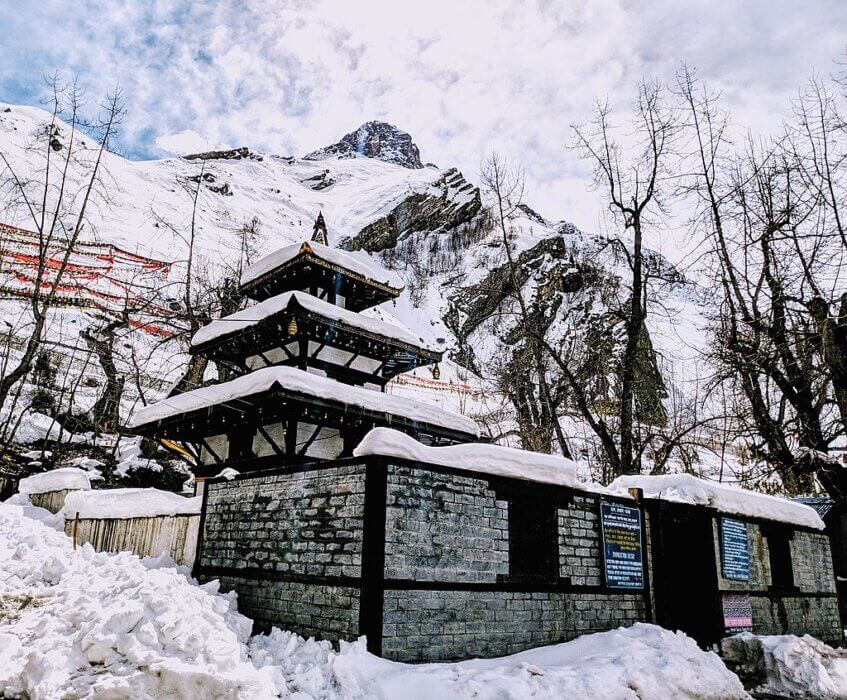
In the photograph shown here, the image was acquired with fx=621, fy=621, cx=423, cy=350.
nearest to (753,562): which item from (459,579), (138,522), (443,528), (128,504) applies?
(459,579)

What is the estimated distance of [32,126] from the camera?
57.6m

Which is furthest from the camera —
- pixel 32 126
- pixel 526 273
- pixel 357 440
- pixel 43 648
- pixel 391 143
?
pixel 391 143

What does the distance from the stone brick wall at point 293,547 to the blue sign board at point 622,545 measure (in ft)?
15.1

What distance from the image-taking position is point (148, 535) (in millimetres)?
11234

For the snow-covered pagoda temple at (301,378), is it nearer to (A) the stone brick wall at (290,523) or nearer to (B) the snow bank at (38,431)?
(A) the stone brick wall at (290,523)

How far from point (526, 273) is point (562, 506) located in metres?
38.8

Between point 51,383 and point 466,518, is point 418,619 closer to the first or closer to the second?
point 466,518

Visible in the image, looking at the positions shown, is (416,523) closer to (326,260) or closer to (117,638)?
(117,638)

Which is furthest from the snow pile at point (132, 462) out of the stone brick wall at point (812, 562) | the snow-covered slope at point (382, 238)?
the stone brick wall at point (812, 562)

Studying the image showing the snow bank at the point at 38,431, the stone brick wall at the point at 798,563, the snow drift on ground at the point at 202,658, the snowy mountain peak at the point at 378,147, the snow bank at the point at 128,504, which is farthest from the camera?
the snowy mountain peak at the point at 378,147

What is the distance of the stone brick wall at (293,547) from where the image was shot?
7.77m

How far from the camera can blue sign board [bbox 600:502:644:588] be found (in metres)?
10.2

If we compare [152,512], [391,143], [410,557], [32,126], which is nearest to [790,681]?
[410,557]

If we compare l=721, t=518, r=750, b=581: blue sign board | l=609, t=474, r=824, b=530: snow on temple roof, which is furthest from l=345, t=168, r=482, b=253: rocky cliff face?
l=721, t=518, r=750, b=581: blue sign board
